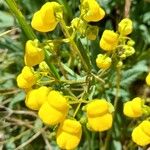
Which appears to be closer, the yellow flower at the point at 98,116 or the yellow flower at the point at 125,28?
the yellow flower at the point at 98,116

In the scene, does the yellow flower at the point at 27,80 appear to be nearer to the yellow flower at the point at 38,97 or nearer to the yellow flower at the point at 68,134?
the yellow flower at the point at 38,97

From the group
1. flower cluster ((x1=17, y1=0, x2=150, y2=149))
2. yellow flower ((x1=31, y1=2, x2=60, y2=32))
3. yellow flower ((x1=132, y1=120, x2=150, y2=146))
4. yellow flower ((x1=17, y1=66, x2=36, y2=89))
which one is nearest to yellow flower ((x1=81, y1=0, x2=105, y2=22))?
flower cluster ((x1=17, y1=0, x2=150, y2=149))

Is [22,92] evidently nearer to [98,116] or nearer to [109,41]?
[109,41]

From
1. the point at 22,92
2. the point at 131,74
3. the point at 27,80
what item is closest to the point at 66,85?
the point at 27,80

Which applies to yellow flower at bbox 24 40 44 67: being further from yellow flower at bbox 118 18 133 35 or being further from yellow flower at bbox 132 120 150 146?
yellow flower at bbox 132 120 150 146

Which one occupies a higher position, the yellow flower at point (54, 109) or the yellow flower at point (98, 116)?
the yellow flower at point (54, 109)

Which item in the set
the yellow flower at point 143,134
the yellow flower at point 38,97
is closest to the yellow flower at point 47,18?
the yellow flower at point 38,97
